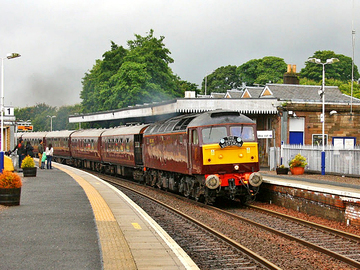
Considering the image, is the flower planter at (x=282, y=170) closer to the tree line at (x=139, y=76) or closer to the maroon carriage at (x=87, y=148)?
the maroon carriage at (x=87, y=148)

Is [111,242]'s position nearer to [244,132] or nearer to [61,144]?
[244,132]

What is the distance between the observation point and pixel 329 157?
28156 mm

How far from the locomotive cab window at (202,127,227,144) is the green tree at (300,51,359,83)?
8146cm

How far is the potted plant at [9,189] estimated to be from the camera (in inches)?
589

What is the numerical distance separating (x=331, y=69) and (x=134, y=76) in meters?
50.5

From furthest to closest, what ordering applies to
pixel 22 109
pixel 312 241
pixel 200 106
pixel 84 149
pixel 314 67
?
A: pixel 22 109 → pixel 314 67 → pixel 84 149 → pixel 200 106 → pixel 312 241

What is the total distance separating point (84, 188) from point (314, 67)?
81.8 metres

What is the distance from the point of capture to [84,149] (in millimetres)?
41219

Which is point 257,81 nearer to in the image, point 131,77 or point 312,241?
point 131,77

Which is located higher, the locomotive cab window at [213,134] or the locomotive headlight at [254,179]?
the locomotive cab window at [213,134]

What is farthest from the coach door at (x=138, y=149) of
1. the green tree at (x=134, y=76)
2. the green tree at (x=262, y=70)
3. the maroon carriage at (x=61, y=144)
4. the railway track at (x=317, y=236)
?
the green tree at (x=262, y=70)

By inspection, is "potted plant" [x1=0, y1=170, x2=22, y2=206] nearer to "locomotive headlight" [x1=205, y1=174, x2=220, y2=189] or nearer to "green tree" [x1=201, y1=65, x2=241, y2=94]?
"locomotive headlight" [x1=205, y1=174, x2=220, y2=189]

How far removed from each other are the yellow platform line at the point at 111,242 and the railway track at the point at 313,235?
1.98 meters

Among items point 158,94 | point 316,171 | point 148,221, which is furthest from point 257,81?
point 148,221
